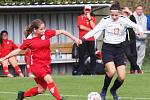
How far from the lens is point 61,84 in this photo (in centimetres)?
1792

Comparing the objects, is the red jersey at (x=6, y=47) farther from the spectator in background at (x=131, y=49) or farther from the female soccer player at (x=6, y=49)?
the spectator in background at (x=131, y=49)

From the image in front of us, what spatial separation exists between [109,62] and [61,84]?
14.0ft

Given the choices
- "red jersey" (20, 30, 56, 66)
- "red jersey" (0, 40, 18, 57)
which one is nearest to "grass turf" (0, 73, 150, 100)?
"red jersey" (20, 30, 56, 66)

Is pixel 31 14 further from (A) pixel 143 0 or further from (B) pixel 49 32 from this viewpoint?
(B) pixel 49 32

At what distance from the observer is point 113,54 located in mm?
14000

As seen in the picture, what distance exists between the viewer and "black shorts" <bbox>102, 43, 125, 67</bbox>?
45.7ft

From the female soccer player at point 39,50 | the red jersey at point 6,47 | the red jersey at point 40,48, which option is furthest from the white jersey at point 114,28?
the red jersey at point 6,47

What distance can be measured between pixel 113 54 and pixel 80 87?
10.6ft

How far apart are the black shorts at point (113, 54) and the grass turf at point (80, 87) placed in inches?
39.0

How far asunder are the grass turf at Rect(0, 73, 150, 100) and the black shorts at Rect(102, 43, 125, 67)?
990mm

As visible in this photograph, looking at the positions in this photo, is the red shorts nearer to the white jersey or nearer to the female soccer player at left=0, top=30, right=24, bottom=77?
the white jersey

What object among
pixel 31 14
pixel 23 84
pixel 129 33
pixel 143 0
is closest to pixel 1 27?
pixel 31 14

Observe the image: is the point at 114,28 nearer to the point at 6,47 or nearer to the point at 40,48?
the point at 40,48

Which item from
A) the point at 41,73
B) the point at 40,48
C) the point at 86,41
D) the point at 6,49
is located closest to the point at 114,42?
the point at 40,48
